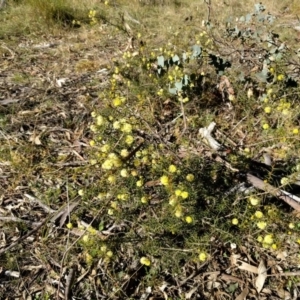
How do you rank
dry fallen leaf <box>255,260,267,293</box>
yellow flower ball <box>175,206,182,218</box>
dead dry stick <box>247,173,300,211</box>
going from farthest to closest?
dead dry stick <box>247,173,300,211</box>
dry fallen leaf <box>255,260,267,293</box>
yellow flower ball <box>175,206,182,218</box>

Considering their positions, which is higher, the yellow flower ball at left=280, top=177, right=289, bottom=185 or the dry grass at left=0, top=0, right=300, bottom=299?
the yellow flower ball at left=280, top=177, right=289, bottom=185

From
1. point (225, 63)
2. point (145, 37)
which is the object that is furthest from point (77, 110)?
point (145, 37)

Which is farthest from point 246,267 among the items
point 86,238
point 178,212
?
point 86,238

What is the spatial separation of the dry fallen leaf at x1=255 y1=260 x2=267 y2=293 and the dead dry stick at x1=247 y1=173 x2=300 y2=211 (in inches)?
15.9

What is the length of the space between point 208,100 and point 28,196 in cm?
177

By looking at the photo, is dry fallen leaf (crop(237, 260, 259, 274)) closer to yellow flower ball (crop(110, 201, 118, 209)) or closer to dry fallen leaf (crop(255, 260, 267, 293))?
dry fallen leaf (crop(255, 260, 267, 293))

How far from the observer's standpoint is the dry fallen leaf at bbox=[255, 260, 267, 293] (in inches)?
85.5

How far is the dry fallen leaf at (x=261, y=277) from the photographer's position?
217cm

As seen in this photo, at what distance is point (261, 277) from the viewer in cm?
220

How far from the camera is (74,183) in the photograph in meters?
2.85

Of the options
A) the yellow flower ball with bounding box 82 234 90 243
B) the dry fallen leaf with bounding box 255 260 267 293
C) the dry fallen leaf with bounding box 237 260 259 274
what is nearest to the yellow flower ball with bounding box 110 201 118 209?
the yellow flower ball with bounding box 82 234 90 243

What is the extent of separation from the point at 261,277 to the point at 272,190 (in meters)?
0.50

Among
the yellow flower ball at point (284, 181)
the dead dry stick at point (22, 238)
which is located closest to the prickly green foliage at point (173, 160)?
the yellow flower ball at point (284, 181)

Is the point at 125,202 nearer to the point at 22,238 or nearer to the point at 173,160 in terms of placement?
the point at 173,160
